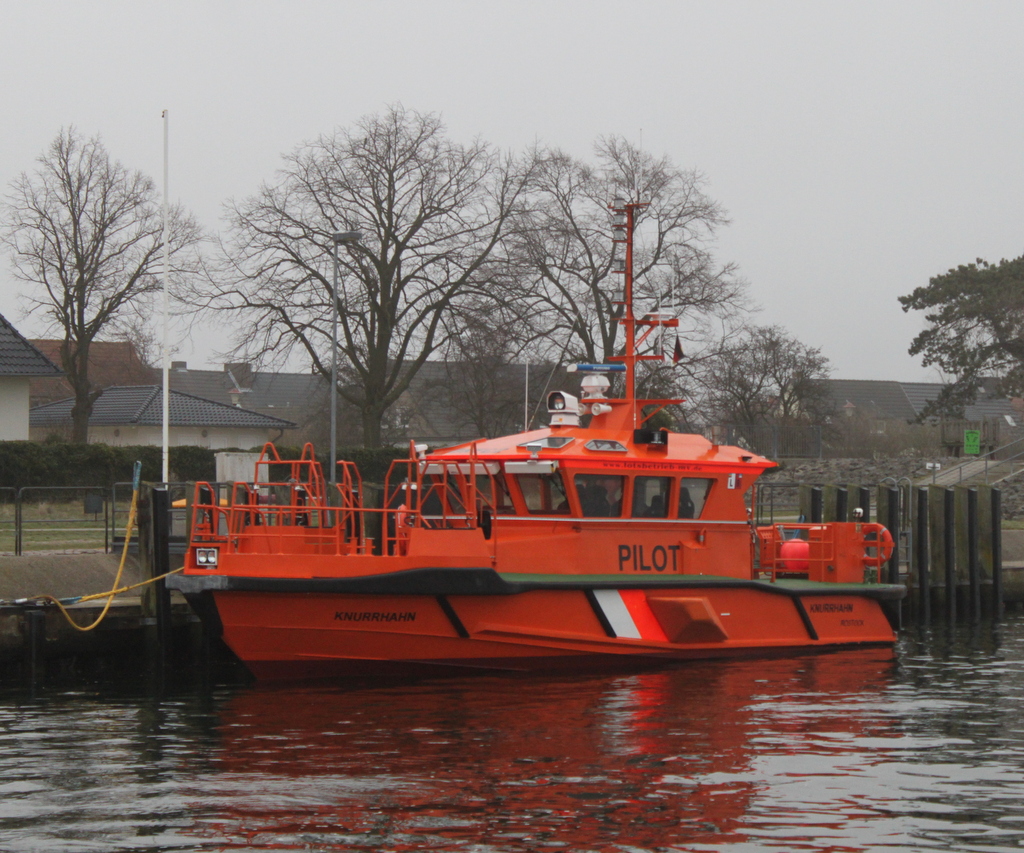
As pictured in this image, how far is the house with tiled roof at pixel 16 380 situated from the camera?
2825cm

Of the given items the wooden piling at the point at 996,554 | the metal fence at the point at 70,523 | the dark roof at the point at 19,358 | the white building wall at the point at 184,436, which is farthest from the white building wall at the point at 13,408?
the wooden piling at the point at 996,554

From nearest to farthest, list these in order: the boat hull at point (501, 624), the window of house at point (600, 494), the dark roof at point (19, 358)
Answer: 1. the boat hull at point (501, 624)
2. the window of house at point (600, 494)
3. the dark roof at point (19, 358)

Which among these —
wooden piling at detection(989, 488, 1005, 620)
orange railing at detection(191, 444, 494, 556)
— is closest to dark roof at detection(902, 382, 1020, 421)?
wooden piling at detection(989, 488, 1005, 620)

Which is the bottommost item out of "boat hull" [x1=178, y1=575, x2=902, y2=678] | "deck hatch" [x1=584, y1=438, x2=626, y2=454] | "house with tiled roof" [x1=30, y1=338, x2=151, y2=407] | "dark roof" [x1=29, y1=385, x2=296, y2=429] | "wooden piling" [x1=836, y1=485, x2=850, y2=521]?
"boat hull" [x1=178, y1=575, x2=902, y2=678]

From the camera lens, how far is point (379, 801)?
7410mm

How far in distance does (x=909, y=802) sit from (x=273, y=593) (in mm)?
5702

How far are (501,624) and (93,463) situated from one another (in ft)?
58.8

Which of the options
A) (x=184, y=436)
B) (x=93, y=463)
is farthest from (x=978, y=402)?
(x=93, y=463)

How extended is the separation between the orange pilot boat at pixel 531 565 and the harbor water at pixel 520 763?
384 mm

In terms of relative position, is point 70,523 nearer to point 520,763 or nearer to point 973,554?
point 520,763

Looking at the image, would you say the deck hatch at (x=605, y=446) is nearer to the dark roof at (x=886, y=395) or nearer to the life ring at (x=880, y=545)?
the life ring at (x=880, y=545)

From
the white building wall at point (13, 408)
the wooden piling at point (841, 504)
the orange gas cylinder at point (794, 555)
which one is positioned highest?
the white building wall at point (13, 408)

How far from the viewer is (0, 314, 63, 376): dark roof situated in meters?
28.2

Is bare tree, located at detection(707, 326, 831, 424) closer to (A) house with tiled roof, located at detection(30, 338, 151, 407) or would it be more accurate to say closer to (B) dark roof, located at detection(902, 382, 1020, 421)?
(B) dark roof, located at detection(902, 382, 1020, 421)
